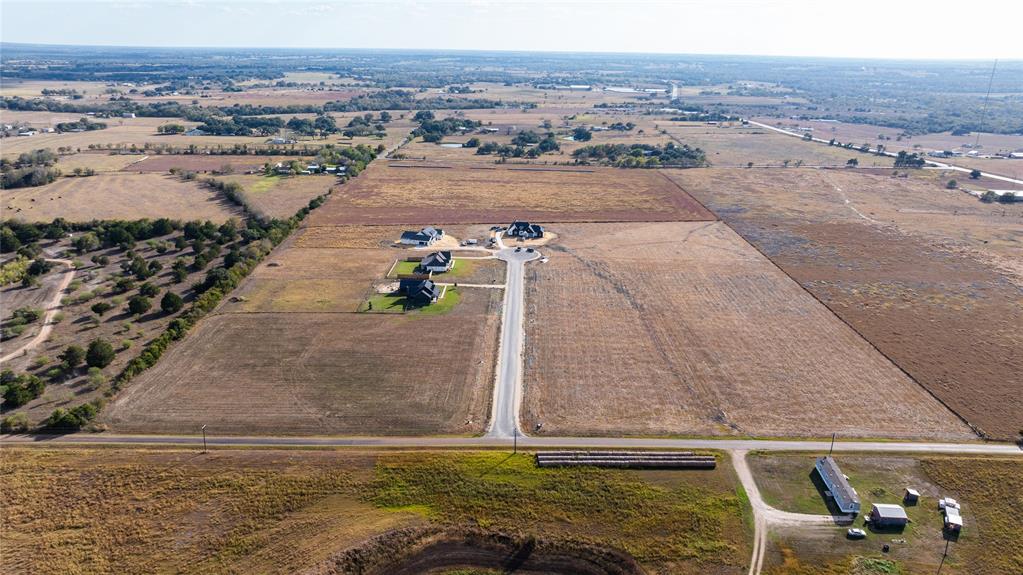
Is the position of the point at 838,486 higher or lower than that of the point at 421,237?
lower

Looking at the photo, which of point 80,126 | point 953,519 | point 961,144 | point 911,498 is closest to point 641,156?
point 961,144

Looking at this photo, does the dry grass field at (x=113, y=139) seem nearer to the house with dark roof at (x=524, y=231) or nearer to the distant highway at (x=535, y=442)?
the house with dark roof at (x=524, y=231)

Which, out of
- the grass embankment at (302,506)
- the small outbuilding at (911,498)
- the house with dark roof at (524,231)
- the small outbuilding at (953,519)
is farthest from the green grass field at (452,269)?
the small outbuilding at (953,519)

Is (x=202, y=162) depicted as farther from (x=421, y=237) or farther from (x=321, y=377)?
(x=321, y=377)

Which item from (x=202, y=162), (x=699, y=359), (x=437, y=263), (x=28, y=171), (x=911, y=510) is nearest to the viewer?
(x=911, y=510)

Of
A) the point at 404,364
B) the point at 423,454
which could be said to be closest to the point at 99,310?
the point at 404,364

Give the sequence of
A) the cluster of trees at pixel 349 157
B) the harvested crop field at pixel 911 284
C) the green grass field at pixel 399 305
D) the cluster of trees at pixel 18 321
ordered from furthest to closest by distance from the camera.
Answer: the cluster of trees at pixel 349 157 < the green grass field at pixel 399 305 < the cluster of trees at pixel 18 321 < the harvested crop field at pixel 911 284

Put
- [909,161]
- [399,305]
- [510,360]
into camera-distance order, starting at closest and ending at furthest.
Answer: [510,360], [399,305], [909,161]
